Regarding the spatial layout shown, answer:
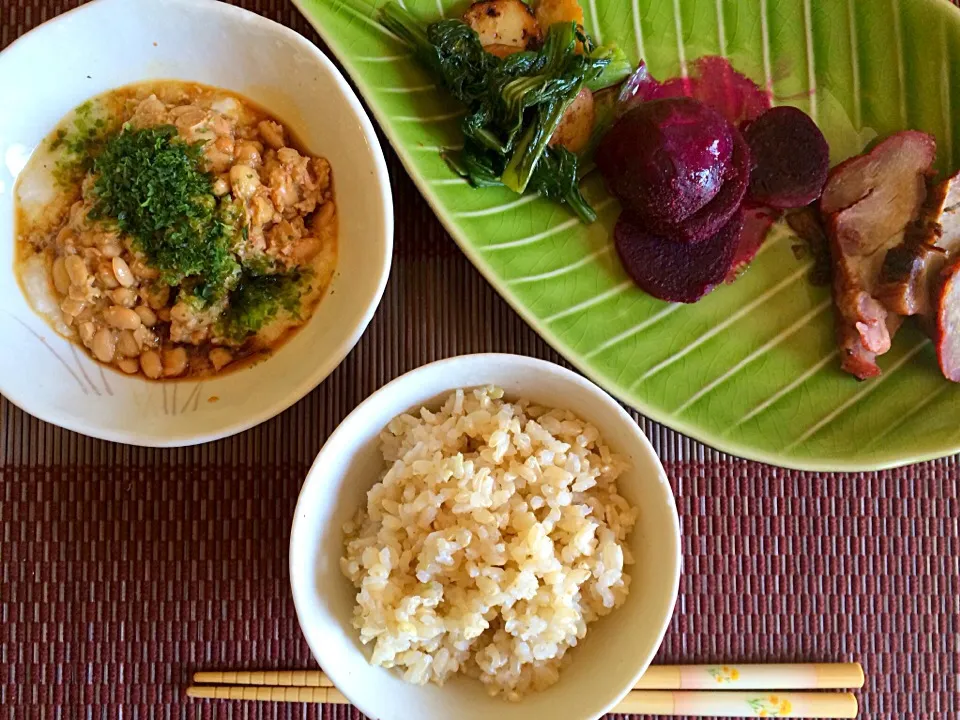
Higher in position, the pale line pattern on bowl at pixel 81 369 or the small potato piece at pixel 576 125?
the small potato piece at pixel 576 125

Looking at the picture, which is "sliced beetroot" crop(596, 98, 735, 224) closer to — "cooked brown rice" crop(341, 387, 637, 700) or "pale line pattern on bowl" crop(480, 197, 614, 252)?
"pale line pattern on bowl" crop(480, 197, 614, 252)

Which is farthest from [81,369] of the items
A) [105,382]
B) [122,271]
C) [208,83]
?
[208,83]

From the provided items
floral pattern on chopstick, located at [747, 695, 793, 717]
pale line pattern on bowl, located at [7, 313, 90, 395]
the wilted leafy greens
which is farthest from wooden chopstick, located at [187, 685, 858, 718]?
the wilted leafy greens

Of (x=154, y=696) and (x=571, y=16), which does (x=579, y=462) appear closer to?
(x=571, y=16)

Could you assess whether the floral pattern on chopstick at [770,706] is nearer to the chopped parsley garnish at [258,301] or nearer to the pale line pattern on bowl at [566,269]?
the pale line pattern on bowl at [566,269]

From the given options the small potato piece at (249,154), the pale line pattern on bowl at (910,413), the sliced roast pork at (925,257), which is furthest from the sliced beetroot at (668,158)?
the small potato piece at (249,154)
